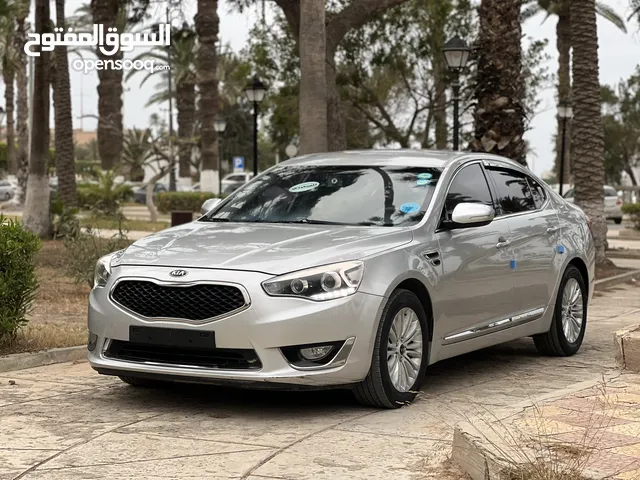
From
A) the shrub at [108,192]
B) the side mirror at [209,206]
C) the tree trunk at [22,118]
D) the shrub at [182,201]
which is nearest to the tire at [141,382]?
the side mirror at [209,206]

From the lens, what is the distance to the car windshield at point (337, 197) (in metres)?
7.98

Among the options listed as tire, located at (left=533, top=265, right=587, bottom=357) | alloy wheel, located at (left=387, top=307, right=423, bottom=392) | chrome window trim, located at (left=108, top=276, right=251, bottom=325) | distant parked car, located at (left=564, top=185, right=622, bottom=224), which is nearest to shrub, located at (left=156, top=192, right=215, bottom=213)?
distant parked car, located at (left=564, top=185, right=622, bottom=224)

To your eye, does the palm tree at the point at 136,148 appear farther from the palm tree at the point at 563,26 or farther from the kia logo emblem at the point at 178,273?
the kia logo emblem at the point at 178,273

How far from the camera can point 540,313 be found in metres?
9.25

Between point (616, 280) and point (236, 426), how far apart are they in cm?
1173

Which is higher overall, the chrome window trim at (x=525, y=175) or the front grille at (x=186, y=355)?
the chrome window trim at (x=525, y=175)

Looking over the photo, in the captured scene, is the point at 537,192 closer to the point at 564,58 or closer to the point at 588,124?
the point at 588,124

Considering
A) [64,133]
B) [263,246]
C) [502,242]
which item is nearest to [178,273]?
[263,246]

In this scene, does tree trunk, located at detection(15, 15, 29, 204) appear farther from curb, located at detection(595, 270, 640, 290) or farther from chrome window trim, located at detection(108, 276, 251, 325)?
chrome window trim, located at detection(108, 276, 251, 325)

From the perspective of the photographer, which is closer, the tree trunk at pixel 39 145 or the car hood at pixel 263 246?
the car hood at pixel 263 246

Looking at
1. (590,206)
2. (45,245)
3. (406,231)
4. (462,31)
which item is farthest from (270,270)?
(462,31)

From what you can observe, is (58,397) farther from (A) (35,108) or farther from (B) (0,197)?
(B) (0,197)

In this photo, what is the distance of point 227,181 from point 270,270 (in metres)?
51.1

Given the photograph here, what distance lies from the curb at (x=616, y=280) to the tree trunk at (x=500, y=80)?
7.30 ft
